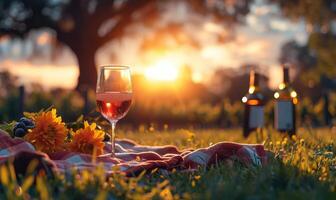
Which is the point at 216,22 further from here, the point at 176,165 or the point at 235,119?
the point at 176,165

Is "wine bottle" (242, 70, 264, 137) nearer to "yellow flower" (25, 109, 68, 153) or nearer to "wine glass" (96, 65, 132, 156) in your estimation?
"wine glass" (96, 65, 132, 156)

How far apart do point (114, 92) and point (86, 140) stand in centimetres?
34

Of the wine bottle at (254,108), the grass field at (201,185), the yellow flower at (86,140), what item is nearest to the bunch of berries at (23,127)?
the yellow flower at (86,140)

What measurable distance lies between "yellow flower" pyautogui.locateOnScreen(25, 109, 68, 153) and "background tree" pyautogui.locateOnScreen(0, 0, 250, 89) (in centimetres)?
1628

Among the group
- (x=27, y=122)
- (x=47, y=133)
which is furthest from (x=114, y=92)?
(x=27, y=122)

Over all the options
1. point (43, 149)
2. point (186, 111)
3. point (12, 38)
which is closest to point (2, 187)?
point (43, 149)

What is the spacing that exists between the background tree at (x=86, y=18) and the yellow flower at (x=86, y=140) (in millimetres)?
16284

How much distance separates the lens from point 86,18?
65.2ft

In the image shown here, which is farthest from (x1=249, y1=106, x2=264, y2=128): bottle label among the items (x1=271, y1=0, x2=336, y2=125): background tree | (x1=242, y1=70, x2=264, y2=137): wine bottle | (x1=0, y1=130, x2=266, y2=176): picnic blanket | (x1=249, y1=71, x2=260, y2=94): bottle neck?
(x1=271, y1=0, x2=336, y2=125): background tree

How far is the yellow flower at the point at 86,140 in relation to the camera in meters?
3.46

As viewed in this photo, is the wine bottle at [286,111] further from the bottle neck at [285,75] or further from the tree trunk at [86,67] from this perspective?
the tree trunk at [86,67]

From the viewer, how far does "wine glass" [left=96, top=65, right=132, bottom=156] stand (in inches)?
136

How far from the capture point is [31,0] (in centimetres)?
1881

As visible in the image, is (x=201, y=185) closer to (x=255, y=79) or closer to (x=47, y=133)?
(x=47, y=133)
